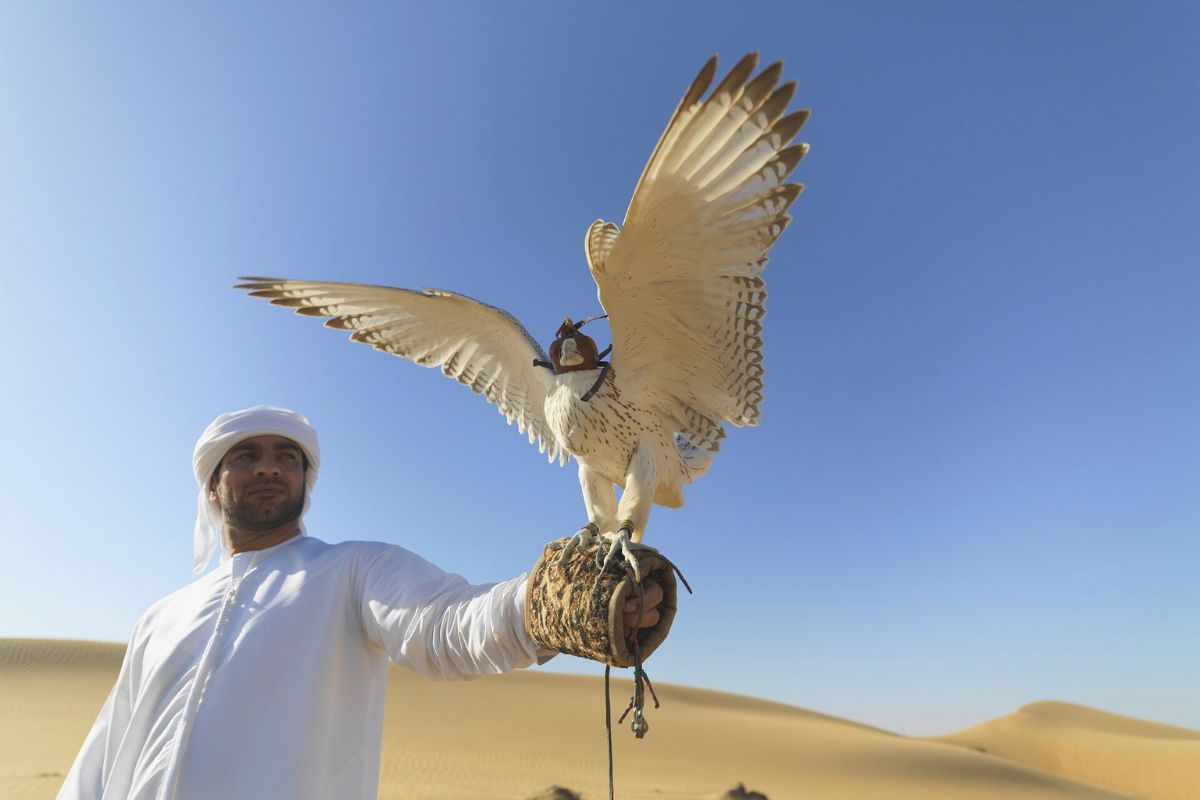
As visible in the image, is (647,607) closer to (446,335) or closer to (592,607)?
(592,607)

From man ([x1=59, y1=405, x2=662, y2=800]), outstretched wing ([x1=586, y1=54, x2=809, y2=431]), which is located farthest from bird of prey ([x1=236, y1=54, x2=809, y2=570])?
man ([x1=59, y1=405, x2=662, y2=800])

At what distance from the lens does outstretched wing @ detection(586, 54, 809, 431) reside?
6.12 ft

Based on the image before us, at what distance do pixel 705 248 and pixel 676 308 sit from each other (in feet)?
0.72

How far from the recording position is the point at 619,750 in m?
16.4

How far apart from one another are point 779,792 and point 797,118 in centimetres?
1546

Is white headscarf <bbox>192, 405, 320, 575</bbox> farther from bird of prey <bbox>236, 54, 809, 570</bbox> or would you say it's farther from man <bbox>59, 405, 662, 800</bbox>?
bird of prey <bbox>236, 54, 809, 570</bbox>

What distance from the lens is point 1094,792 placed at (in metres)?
19.6

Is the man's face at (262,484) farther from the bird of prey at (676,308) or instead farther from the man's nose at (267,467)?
the bird of prey at (676,308)

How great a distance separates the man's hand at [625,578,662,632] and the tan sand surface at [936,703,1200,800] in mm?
30152

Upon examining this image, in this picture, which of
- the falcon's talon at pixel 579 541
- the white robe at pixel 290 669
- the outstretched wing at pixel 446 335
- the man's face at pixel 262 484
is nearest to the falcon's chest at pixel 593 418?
the falcon's talon at pixel 579 541

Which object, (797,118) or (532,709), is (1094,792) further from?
(797,118)

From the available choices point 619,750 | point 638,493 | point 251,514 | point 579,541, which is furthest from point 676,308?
point 619,750

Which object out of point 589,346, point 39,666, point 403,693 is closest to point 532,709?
point 403,693

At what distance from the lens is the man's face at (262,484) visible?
189 cm
